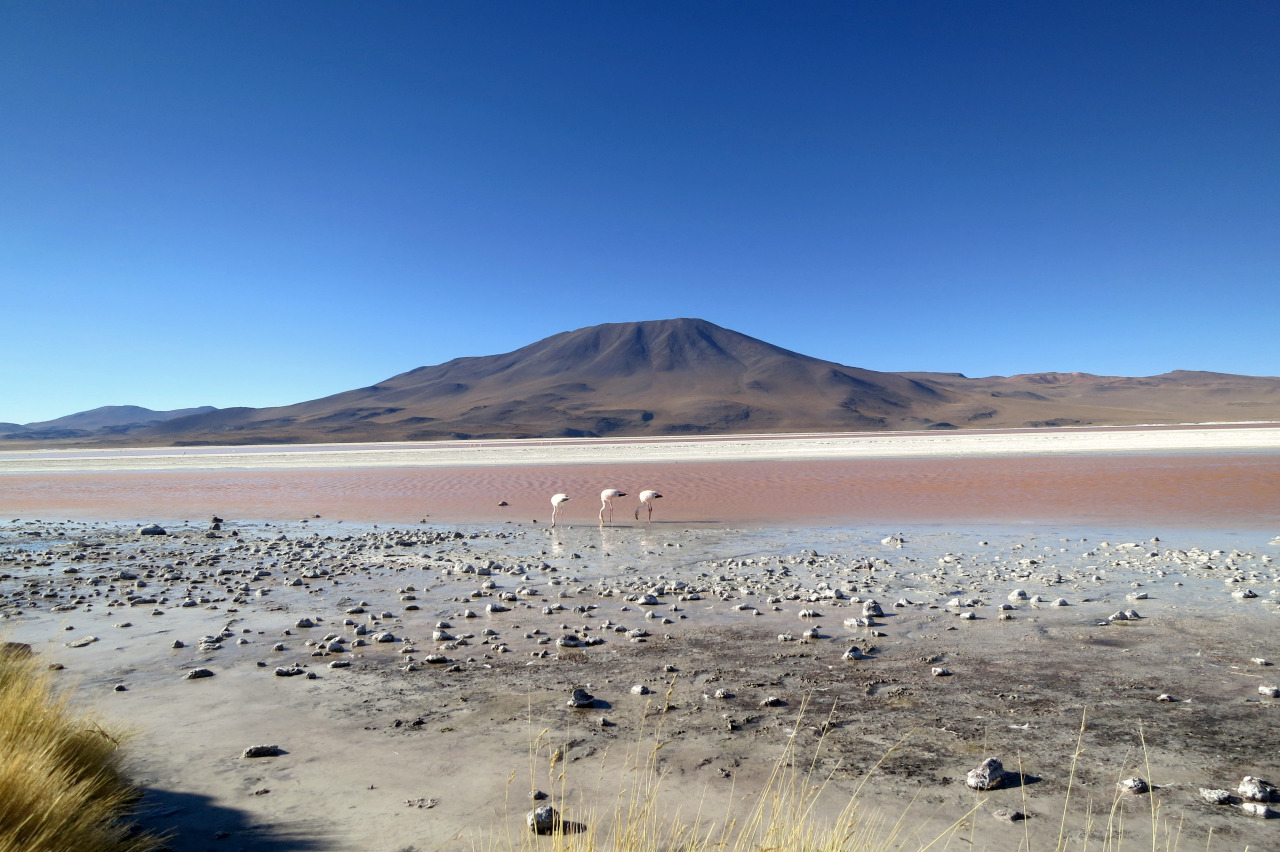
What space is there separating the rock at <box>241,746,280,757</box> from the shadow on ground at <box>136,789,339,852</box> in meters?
0.56

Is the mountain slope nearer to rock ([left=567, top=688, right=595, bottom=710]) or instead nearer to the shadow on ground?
rock ([left=567, top=688, right=595, bottom=710])

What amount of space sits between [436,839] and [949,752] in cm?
308

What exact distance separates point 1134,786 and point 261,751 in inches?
206

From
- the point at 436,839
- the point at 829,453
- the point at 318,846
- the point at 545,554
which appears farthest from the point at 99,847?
the point at 829,453

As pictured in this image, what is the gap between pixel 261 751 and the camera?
452cm

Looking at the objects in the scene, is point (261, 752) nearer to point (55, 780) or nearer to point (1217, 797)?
point (55, 780)

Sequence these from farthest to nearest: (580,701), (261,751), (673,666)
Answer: (673,666) < (580,701) < (261,751)

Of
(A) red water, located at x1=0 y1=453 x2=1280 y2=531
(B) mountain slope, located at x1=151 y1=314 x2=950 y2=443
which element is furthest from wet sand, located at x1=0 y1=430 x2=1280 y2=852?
(B) mountain slope, located at x1=151 y1=314 x2=950 y2=443

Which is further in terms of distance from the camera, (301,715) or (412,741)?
(301,715)

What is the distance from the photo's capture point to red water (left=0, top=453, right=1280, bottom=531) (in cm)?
1634

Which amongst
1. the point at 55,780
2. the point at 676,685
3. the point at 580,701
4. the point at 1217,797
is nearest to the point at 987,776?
the point at 1217,797

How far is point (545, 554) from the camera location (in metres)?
12.7

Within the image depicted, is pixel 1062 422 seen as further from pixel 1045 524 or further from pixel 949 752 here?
pixel 949 752

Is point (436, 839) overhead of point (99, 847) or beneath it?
beneath
